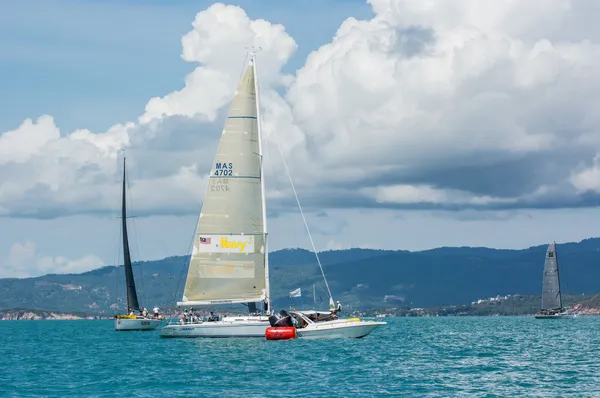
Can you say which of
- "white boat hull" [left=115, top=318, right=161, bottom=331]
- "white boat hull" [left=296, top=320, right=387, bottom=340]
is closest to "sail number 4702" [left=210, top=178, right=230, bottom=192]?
"white boat hull" [left=296, top=320, right=387, bottom=340]

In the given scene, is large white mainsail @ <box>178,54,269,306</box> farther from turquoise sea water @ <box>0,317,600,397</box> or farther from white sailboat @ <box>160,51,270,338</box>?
turquoise sea water @ <box>0,317,600,397</box>

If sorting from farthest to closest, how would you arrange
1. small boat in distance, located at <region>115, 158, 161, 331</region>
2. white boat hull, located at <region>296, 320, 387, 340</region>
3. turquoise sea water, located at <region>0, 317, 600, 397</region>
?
small boat in distance, located at <region>115, 158, 161, 331</region>
white boat hull, located at <region>296, 320, 387, 340</region>
turquoise sea water, located at <region>0, 317, 600, 397</region>

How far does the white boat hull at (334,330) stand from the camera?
89.4 meters

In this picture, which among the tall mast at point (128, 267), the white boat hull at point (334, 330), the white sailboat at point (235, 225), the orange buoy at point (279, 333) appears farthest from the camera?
the tall mast at point (128, 267)

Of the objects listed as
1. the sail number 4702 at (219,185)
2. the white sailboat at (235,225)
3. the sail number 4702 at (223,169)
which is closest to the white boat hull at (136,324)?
the white sailboat at (235,225)

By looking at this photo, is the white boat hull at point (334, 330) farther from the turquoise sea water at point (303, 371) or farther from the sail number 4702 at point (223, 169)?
the sail number 4702 at point (223, 169)

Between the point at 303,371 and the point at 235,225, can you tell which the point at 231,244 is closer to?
the point at 235,225

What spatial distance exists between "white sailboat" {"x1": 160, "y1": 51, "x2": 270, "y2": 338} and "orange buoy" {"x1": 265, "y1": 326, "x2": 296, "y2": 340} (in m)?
5.77

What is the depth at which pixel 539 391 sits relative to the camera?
5541cm

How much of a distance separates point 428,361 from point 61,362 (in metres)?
30.7

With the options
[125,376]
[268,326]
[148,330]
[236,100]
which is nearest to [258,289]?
[268,326]

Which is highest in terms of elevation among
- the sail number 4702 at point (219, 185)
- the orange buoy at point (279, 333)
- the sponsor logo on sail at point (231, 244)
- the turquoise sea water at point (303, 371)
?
the sail number 4702 at point (219, 185)

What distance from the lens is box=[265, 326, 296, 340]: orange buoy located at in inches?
3403

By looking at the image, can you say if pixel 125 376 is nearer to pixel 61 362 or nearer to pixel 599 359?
pixel 61 362
